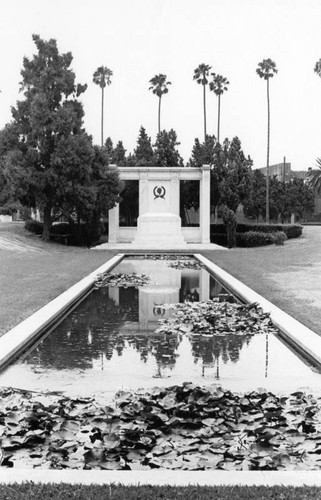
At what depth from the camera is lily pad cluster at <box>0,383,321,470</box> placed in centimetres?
423

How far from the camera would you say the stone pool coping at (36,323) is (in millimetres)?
7668

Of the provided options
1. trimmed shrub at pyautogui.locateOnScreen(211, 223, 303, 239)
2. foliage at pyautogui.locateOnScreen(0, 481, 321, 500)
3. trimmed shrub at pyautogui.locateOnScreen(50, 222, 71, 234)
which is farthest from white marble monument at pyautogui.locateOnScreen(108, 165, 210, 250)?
foliage at pyautogui.locateOnScreen(0, 481, 321, 500)

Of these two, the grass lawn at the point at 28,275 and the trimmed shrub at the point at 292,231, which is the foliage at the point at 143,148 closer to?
the trimmed shrub at the point at 292,231

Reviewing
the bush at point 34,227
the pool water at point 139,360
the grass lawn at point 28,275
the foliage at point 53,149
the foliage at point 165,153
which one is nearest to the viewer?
the pool water at point 139,360

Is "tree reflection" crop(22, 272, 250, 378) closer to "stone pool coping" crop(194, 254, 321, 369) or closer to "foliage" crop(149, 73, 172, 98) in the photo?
"stone pool coping" crop(194, 254, 321, 369)

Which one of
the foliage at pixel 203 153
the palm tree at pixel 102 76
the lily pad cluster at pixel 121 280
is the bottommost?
the lily pad cluster at pixel 121 280

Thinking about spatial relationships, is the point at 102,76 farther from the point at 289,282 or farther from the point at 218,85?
the point at 289,282

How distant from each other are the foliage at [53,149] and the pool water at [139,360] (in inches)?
854

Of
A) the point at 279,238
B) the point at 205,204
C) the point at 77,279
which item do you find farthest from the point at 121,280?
the point at 205,204

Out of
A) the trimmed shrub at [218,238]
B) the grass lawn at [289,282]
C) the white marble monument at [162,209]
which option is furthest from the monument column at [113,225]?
the grass lawn at [289,282]

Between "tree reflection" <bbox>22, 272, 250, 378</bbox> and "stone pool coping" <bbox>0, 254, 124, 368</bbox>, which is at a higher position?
"stone pool coping" <bbox>0, 254, 124, 368</bbox>

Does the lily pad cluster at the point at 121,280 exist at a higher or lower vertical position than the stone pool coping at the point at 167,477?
lower

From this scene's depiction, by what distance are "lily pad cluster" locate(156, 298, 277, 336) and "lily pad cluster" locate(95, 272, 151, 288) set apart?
424 cm

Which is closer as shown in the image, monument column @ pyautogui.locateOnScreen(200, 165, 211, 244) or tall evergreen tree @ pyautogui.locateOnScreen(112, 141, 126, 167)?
monument column @ pyautogui.locateOnScreen(200, 165, 211, 244)
